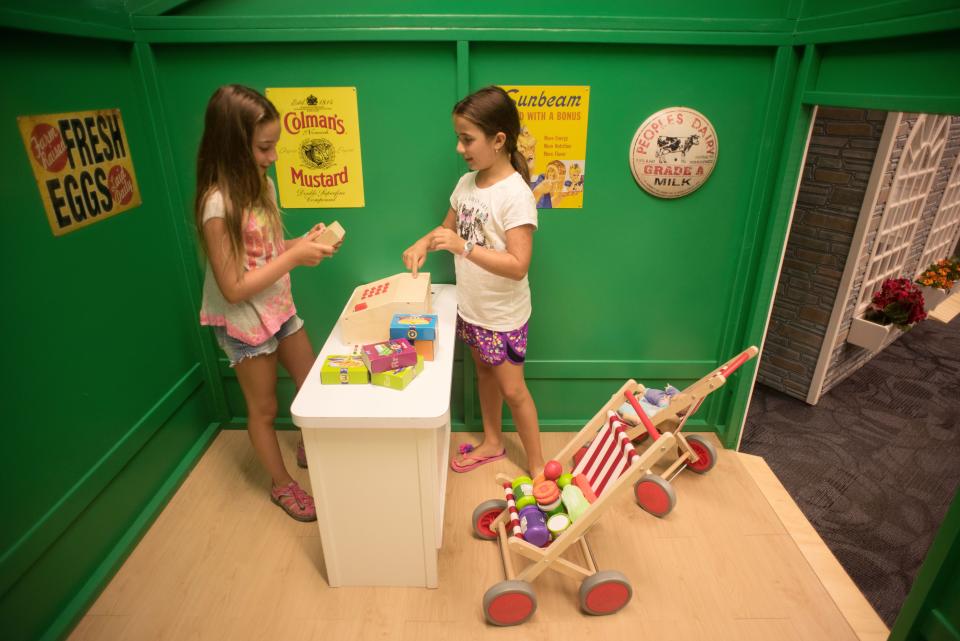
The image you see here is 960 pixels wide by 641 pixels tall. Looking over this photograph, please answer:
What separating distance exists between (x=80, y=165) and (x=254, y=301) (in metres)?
0.80

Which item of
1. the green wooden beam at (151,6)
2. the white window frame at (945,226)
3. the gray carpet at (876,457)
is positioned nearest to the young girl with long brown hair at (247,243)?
the green wooden beam at (151,6)

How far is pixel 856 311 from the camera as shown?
3.88 metres

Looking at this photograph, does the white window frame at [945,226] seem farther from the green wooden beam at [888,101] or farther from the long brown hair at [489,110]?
the long brown hair at [489,110]

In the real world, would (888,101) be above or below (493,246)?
above

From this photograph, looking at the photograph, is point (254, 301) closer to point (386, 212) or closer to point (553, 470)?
point (386, 212)

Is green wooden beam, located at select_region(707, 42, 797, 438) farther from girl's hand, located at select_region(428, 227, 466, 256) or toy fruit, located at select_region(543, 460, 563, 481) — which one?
girl's hand, located at select_region(428, 227, 466, 256)

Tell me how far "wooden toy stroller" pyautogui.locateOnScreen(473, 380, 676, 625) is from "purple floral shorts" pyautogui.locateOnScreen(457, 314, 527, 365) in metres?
0.51

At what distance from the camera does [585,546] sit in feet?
7.30

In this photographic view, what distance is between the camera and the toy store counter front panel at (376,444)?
5.96 ft

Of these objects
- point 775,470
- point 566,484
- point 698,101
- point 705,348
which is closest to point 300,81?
point 698,101

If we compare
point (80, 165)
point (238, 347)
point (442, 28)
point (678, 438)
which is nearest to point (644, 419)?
point (678, 438)

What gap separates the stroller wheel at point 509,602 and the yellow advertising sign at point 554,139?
1.66m

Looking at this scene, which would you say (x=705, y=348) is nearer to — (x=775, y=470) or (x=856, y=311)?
(x=775, y=470)

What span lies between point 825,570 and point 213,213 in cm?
280
